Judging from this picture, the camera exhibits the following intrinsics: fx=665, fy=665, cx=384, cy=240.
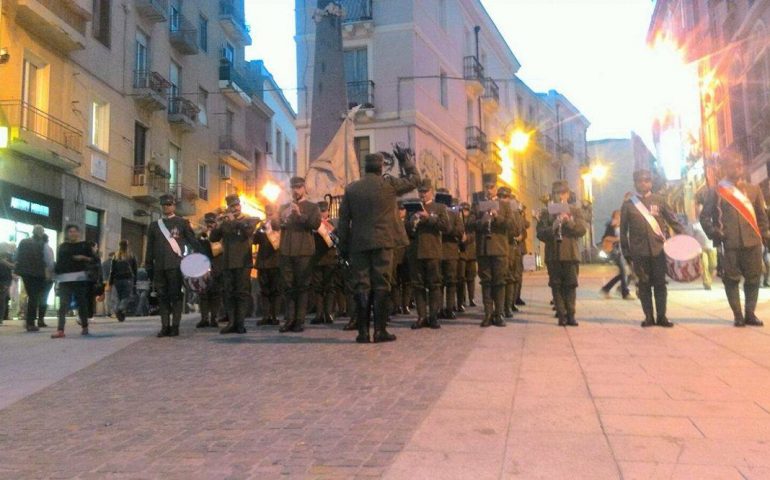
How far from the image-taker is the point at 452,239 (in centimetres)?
927

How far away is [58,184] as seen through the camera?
2005 centimetres

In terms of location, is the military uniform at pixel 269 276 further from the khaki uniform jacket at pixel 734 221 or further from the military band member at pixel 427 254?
the khaki uniform jacket at pixel 734 221

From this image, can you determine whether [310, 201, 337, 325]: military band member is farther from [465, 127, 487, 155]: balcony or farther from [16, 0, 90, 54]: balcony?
[465, 127, 487, 155]: balcony

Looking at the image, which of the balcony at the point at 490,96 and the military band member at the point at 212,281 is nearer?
the military band member at the point at 212,281

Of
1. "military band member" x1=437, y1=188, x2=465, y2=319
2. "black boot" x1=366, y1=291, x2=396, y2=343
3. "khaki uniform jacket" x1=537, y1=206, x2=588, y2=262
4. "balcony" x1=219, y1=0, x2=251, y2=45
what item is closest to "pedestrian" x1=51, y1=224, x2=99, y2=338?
"black boot" x1=366, y1=291, x2=396, y2=343

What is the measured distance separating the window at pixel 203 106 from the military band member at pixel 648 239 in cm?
2539

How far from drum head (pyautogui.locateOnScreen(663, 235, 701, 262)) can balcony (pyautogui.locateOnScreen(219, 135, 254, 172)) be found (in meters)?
27.0

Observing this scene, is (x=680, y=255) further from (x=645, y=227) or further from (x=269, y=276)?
(x=269, y=276)

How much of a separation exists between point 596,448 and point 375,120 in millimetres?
28173

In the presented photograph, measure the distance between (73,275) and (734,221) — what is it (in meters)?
9.05

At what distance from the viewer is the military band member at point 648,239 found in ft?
27.0

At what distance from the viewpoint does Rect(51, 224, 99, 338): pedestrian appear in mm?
9703

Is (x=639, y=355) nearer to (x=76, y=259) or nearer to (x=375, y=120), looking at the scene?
(x=76, y=259)

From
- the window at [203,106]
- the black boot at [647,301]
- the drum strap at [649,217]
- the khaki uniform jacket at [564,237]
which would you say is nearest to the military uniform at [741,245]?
the drum strap at [649,217]
